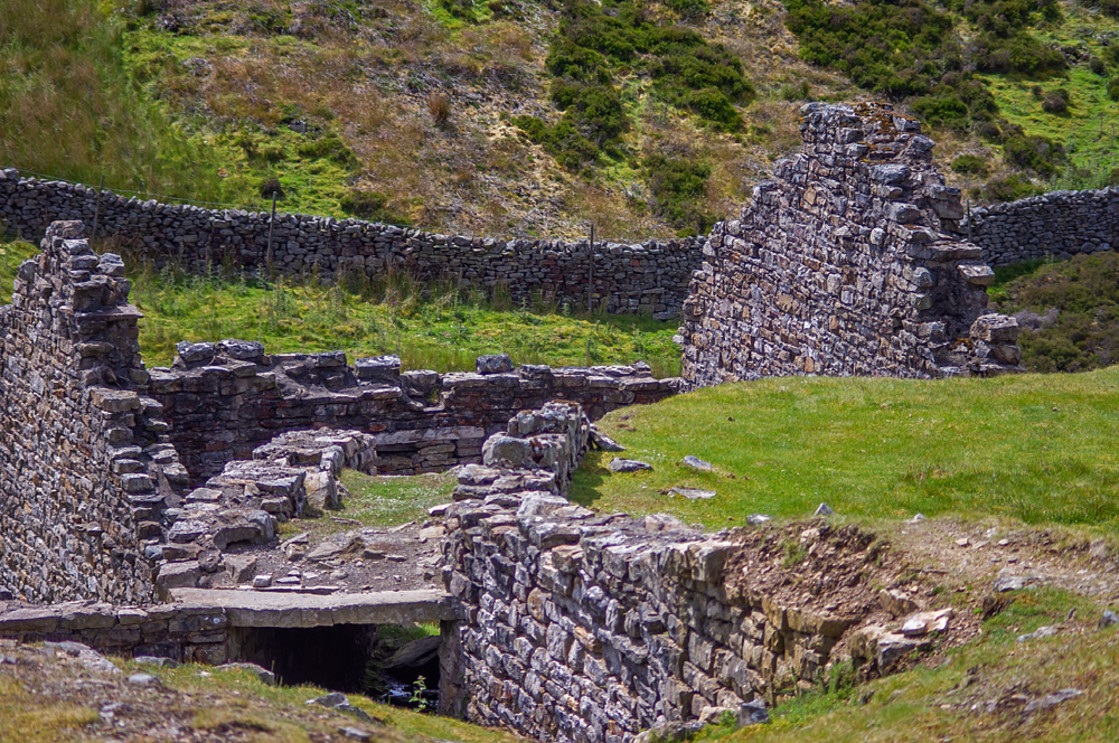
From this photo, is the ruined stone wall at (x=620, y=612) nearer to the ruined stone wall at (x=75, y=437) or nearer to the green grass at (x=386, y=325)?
the ruined stone wall at (x=75, y=437)

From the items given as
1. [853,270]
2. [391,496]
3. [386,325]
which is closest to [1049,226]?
[853,270]

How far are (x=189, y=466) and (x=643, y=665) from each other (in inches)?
477

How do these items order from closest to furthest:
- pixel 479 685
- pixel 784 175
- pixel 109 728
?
1. pixel 109 728
2. pixel 479 685
3. pixel 784 175

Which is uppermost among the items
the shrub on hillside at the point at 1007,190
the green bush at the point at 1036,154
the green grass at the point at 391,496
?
the green bush at the point at 1036,154

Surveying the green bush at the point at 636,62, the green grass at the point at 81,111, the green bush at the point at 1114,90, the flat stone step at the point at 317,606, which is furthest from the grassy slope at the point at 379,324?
the green bush at the point at 1114,90

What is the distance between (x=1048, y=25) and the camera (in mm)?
54750

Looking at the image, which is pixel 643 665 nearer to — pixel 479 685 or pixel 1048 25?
pixel 479 685

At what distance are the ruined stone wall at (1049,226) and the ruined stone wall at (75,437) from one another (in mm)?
26931

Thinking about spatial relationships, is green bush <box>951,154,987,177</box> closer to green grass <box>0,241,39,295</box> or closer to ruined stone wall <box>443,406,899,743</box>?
green grass <box>0,241,39,295</box>

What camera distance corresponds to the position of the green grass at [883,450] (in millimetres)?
13195

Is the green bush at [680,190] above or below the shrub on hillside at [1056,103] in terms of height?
below

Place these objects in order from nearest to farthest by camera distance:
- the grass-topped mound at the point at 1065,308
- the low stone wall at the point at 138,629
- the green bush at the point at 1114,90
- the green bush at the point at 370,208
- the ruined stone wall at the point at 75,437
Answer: the low stone wall at the point at 138,629 < the ruined stone wall at the point at 75,437 < the grass-topped mound at the point at 1065,308 < the green bush at the point at 370,208 < the green bush at the point at 1114,90

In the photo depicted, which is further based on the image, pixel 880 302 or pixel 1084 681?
pixel 880 302

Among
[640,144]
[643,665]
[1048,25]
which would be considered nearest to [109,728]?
[643,665]
